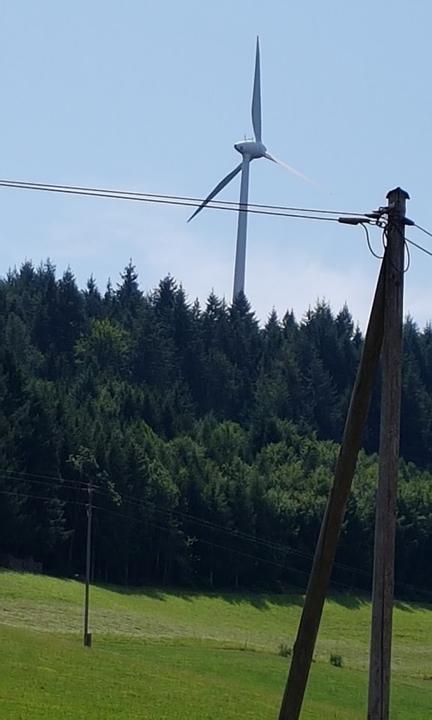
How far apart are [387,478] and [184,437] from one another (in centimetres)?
10967

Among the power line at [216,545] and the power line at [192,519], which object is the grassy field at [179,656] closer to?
the power line at [216,545]

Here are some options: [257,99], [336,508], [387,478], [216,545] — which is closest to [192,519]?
[216,545]

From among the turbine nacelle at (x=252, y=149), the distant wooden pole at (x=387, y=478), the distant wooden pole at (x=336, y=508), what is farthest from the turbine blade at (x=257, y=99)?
the distant wooden pole at (x=336, y=508)

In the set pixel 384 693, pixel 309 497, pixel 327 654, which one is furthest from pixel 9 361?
pixel 384 693

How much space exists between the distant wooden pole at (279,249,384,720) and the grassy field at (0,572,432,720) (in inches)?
487

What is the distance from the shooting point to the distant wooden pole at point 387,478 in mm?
15969

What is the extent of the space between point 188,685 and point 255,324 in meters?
140

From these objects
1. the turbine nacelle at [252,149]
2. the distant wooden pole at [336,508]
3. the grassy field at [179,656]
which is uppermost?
the turbine nacelle at [252,149]

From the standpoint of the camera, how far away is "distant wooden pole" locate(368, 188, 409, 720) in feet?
52.4

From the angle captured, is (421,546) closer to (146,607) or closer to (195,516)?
(195,516)

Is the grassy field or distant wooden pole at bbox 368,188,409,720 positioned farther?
the grassy field

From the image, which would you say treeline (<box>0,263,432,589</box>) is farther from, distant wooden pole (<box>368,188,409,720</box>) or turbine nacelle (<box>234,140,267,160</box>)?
distant wooden pole (<box>368,188,409,720</box>)

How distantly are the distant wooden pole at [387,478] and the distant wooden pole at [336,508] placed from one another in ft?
0.75

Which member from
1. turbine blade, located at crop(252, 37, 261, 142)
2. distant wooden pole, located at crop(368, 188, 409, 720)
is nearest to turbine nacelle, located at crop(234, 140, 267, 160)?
turbine blade, located at crop(252, 37, 261, 142)
